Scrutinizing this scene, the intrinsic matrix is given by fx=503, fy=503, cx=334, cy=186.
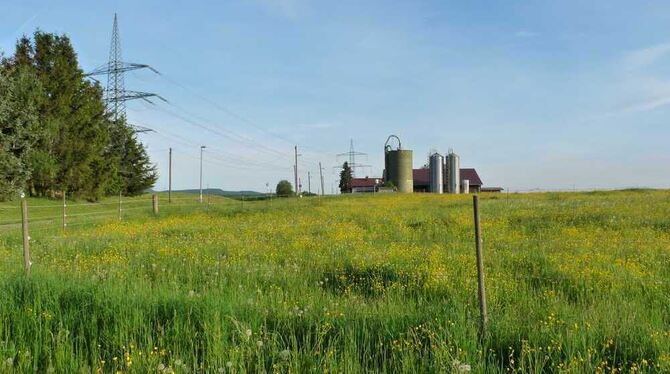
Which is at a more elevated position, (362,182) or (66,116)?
(66,116)

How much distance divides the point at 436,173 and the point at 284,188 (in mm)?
31518

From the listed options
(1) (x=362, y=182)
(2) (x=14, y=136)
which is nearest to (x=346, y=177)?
(1) (x=362, y=182)

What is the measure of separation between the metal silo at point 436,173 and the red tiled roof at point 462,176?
728 centimetres

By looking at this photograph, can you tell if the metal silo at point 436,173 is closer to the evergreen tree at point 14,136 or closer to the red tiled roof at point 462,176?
the red tiled roof at point 462,176

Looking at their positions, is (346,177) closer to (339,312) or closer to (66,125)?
(66,125)

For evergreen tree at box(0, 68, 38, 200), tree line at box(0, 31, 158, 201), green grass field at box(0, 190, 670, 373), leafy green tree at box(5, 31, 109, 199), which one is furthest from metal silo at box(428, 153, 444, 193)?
green grass field at box(0, 190, 670, 373)

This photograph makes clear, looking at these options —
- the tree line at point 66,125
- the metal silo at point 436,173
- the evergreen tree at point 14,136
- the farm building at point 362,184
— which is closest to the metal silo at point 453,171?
the metal silo at point 436,173

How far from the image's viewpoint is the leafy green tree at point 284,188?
102 m

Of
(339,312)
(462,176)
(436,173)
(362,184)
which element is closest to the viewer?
(339,312)

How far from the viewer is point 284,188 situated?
102625 mm

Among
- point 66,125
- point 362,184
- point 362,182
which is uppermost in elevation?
point 66,125

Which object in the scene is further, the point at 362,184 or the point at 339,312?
the point at 362,184

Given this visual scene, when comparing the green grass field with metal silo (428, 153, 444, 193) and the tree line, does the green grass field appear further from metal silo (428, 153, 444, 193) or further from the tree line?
metal silo (428, 153, 444, 193)

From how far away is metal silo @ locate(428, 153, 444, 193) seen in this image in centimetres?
8819
